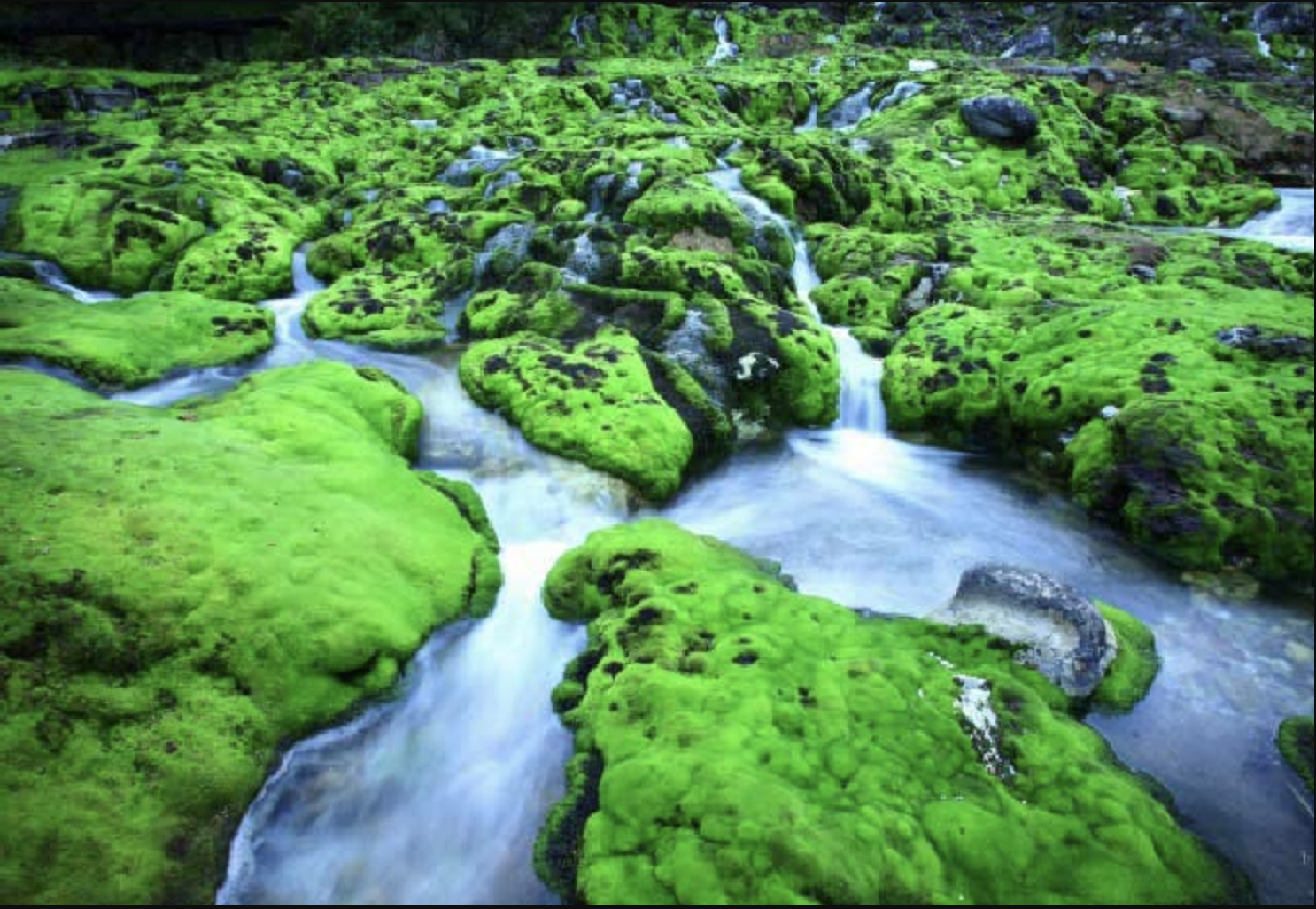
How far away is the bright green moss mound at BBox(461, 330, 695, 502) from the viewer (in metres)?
14.4

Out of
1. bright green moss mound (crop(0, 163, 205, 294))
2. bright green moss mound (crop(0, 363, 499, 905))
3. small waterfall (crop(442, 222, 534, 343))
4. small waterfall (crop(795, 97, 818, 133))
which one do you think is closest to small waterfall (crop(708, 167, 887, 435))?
small waterfall (crop(442, 222, 534, 343))

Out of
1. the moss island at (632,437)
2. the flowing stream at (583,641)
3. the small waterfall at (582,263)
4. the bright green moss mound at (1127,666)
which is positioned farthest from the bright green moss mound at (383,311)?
the bright green moss mound at (1127,666)

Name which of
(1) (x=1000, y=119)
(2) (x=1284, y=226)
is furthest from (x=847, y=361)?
(2) (x=1284, y=226)

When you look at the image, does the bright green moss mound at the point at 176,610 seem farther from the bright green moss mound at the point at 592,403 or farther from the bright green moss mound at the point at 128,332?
the bright green moss mound at the point at 592,403

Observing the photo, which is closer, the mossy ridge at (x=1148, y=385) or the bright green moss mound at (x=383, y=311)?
the mossy ridge at (x=1148, y=385)

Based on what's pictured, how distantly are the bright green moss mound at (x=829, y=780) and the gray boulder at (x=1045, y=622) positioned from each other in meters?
0.30

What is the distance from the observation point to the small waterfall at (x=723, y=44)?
60000 millimetres

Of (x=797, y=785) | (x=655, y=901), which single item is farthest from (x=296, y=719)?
(x=797, y=785)

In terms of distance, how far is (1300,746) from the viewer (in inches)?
305

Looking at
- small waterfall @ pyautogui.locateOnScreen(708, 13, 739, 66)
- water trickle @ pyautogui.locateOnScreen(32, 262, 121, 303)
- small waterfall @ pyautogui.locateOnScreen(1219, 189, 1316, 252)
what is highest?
small waterfall @ pyautogui.locateOnScreen(708, 13, 739, 66)

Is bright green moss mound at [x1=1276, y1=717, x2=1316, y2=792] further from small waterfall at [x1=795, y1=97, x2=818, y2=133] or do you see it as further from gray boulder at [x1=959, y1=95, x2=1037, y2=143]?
small waterfall at [x1=795, y1=97, x2=818, y2=133]

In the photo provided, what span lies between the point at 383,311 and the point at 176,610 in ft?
42.7

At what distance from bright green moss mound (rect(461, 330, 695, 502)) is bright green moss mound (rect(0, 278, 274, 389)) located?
611cm

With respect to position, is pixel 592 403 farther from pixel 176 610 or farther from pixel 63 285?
pixel 63 285
